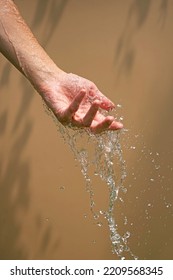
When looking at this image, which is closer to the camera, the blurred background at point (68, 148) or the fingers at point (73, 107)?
the fingers at point (73, 107)

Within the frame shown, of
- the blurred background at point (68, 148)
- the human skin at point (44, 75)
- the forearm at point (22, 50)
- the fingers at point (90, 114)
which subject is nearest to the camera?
the fingers at point (90, 114)

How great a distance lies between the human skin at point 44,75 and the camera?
52.0 inches

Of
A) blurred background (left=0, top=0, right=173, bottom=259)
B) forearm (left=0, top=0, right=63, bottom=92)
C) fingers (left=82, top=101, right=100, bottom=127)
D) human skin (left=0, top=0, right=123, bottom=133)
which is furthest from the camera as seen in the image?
blurred background (left=0, top=0, right=173, bottom=259)

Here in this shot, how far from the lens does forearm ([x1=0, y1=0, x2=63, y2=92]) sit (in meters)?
1.42

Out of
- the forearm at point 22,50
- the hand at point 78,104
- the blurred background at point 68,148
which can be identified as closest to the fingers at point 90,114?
the hand at point 78,104

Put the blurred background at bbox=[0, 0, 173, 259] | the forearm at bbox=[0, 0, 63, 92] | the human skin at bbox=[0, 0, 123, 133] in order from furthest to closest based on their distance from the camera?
the blurred background at bbox=[0, 0, 173, 259], the forearm at bbox=[0, 0, 63, 92], the human skin at bbox=[0, 0, 123, 133]

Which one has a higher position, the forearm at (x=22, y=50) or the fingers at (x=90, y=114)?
the forearm at (x=22, y=50)

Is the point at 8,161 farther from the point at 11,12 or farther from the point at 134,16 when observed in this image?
the point at 11,12

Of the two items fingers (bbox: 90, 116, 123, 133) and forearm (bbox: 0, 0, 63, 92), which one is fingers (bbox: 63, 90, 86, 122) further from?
forearm (bbox: 0, 0, 63, 92)

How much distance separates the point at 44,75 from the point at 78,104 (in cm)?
26

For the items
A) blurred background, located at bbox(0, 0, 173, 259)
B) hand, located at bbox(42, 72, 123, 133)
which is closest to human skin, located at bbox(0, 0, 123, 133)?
hand, located at bbox(42, 72, 123, 133)

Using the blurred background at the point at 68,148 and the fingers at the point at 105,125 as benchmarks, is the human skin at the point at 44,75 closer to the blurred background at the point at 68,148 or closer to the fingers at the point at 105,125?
the fingers at the point at 105,125

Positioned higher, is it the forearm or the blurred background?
the forearm

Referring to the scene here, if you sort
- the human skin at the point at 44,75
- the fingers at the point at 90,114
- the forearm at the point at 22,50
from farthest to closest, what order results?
the forearm at the point at 22,50
the human skin at the point at 44,75
the fingers at the point at 90,114
